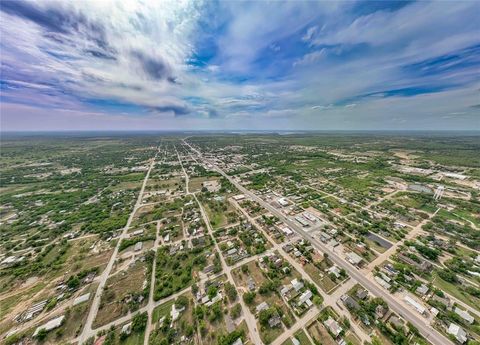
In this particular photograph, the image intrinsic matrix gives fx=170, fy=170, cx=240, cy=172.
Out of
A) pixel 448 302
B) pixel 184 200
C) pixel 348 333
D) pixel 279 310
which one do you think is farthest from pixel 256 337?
pixel 184 200

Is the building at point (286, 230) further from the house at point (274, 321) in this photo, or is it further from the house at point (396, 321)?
the house at point (396, 321)

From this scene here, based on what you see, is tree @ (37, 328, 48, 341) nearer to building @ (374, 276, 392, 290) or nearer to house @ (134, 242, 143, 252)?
house @ (134, 242, 143, 252)

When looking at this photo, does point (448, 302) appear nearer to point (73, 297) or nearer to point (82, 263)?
point (73, 297)

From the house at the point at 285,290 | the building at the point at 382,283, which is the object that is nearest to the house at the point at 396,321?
the building at the point at 382,283

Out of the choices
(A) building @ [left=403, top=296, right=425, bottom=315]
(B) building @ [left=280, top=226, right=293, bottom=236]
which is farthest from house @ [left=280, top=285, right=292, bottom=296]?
(A) building @ [left=403, top=296, right=425, bottom=315]

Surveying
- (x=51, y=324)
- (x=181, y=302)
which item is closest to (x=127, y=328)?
(x=181, y=302)

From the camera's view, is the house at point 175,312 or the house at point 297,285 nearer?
the house at point 175,312
